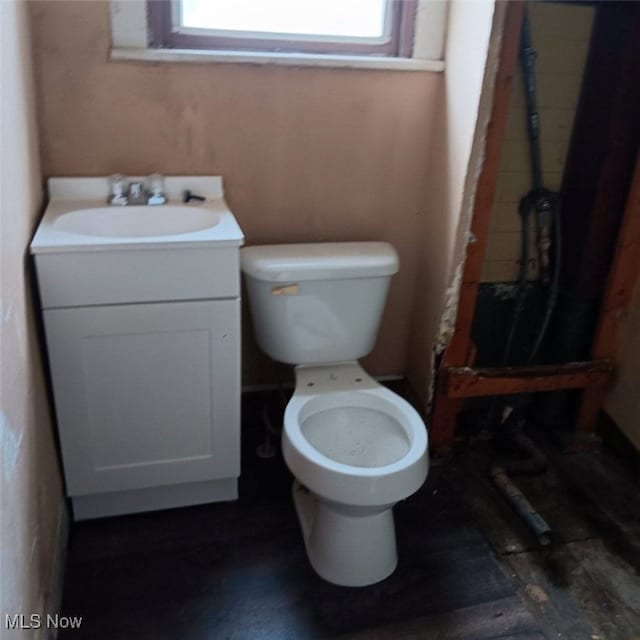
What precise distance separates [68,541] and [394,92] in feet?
5.14

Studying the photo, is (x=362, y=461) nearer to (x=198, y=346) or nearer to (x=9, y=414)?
(x=198, y=346)

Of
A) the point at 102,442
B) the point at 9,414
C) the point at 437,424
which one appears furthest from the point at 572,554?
the point at 9,414

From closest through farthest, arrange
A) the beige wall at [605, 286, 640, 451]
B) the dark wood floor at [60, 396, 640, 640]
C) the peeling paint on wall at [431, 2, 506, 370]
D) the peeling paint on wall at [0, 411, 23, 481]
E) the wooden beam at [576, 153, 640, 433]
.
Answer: the peeling paint on wall at [0, 411, 23, 481] → the dark wood floor at [60, 396, 640, 640] → the peeling paint on wall at [431, 2, 506, 370] → the wooden beam at [576, 153, 640, 433] → the beige wall at [605, 286, 640, 451]

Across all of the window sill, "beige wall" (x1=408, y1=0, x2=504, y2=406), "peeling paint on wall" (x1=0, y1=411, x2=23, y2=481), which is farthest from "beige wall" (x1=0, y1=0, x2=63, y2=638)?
"beige wall" (x1=408, y1=0, x2=504, y2=406)

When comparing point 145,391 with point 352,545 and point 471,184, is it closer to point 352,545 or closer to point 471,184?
point 352,545

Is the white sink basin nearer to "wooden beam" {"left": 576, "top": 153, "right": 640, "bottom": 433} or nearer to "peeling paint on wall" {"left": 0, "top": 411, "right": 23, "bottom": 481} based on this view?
"peeling paint on wall" {"left": 0, "top": 411, "right": 23, "bottom": 481}

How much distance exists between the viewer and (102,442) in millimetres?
1628

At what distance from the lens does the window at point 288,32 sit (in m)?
1.67

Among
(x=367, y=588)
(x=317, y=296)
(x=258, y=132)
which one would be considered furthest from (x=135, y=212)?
(x=367, y=588)

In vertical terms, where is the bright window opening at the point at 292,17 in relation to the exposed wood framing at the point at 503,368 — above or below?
above

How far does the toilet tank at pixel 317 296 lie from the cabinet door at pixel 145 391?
0.60ft

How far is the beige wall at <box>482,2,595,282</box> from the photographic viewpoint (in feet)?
5.90

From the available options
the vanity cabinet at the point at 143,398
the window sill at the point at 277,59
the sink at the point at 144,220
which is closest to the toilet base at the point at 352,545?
the vanity cabinet at the point at 143,398

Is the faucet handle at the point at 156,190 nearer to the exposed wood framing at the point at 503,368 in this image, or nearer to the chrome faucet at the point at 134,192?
the chrome faucet at the point at 134,192
